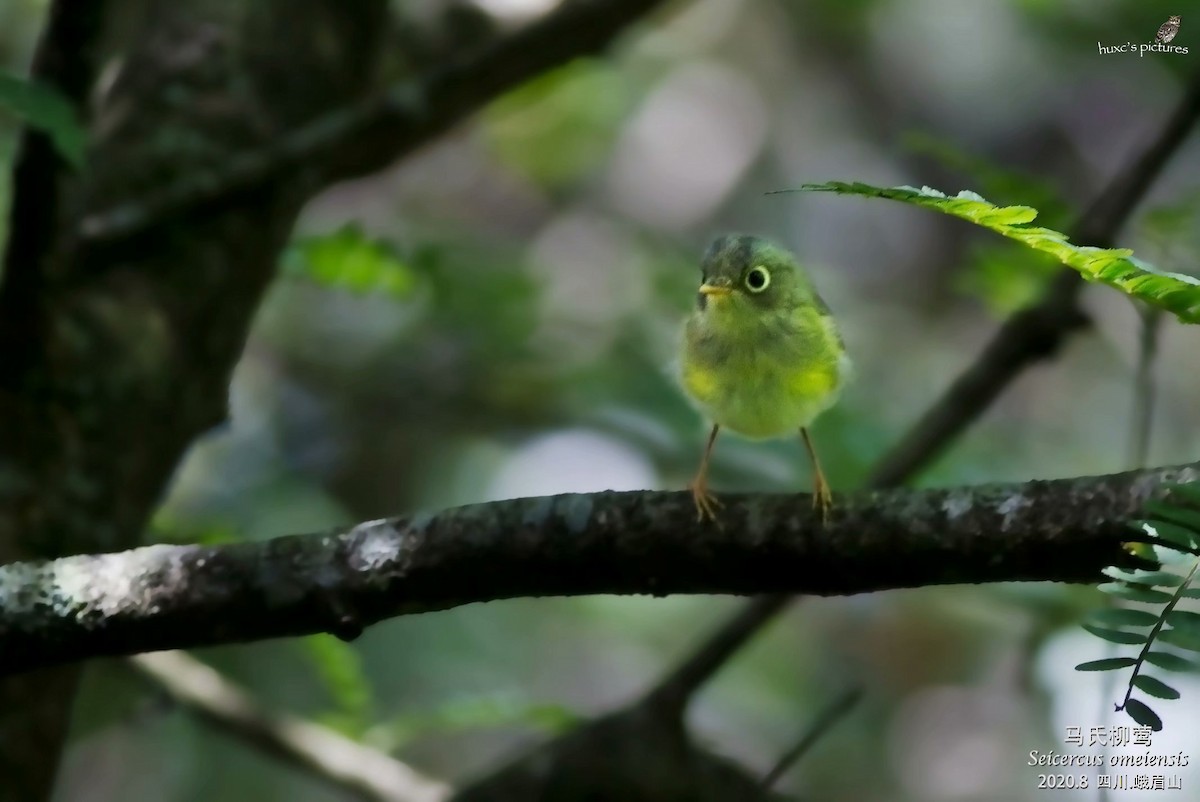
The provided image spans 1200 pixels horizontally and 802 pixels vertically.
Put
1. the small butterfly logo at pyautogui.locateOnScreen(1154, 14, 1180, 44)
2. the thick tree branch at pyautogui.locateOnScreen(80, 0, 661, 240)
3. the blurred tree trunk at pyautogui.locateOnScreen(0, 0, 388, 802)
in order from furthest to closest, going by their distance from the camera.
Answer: the small butterfly logo at pyautogui.locateOnScreen(1154, 14, 1180, 44), the thick tree branch at pyautogui.locateOnScreen(80, 0, 661, 240), the blurred tree trunk at pyautogui.locateOnScreen(0, 0, 388, 802)

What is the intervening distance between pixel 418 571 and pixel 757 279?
1.08m

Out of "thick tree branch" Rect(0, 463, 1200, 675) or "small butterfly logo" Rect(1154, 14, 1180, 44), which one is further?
"small butterfly logo" Rect(1154, 14, 1180, 44)

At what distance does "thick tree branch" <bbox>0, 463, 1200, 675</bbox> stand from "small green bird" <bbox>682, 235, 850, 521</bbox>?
2.11 ft

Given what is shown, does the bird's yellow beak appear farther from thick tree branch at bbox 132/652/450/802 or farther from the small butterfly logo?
the small butterfly logo

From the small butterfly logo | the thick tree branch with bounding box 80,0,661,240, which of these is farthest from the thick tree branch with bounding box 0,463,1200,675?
the small butterfly logo

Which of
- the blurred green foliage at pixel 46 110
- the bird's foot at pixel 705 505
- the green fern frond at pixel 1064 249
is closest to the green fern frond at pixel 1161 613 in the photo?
the green fern frond at pixel 1064 249

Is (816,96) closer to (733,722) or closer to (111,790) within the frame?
(733,722)

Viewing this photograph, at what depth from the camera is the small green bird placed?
7.45ft

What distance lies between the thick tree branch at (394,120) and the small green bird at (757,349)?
0.78 metres

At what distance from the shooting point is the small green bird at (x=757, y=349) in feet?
7.45

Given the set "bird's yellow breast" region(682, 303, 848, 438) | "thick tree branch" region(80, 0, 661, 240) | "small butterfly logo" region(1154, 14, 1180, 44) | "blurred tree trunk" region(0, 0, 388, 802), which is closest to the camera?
"blurred tree trunk" region(0, 0, 388, 802)

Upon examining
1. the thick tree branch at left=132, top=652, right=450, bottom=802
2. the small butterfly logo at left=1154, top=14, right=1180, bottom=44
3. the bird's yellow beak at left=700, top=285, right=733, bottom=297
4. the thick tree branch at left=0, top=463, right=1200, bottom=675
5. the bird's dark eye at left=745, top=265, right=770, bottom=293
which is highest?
the small butterfly logo at left=1154, top=14, right=1180, bottom=44

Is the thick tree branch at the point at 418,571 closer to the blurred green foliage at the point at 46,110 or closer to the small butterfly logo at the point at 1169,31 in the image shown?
the blurred green foliage at the point at 46,110

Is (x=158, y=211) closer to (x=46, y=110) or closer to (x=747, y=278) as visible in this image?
(x=46, y=110)
